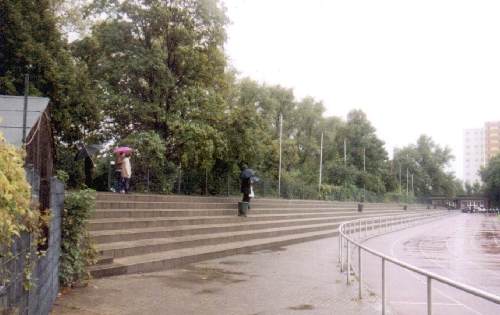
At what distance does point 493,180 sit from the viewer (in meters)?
118

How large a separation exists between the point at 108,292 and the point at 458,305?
18.5 feet

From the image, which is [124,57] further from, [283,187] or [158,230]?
[283,187]

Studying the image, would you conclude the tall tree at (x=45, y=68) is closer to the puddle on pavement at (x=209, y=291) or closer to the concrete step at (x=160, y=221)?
the concrete step at (x=160, y=221)

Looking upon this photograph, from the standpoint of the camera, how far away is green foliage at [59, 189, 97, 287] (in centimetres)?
800

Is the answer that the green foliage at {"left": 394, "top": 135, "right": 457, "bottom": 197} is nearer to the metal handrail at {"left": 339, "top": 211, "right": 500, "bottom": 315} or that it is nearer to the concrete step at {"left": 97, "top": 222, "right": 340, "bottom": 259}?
the metal handrail at {"left": 339, "top": 211, "right": 500, "bottom": 315}

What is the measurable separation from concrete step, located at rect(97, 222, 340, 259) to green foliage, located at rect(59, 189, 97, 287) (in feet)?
5.66

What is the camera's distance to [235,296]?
8.56 metres

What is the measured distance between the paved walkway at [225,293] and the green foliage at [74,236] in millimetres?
301

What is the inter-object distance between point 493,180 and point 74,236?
406 feet

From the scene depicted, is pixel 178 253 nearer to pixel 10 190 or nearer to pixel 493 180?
pixel 10 190

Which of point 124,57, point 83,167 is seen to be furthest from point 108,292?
point 124,57

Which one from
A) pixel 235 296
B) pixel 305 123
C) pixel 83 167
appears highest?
pixel 305 123

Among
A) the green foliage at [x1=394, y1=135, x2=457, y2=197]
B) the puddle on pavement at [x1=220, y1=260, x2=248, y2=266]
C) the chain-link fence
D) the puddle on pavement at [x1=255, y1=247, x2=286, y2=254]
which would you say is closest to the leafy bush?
the puddle on pavement at [x1=220, y1=260, x2=248, y2=266]

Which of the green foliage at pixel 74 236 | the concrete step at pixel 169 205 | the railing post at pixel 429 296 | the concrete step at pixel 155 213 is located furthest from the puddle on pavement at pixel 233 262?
the railing post at pixel 429 296
